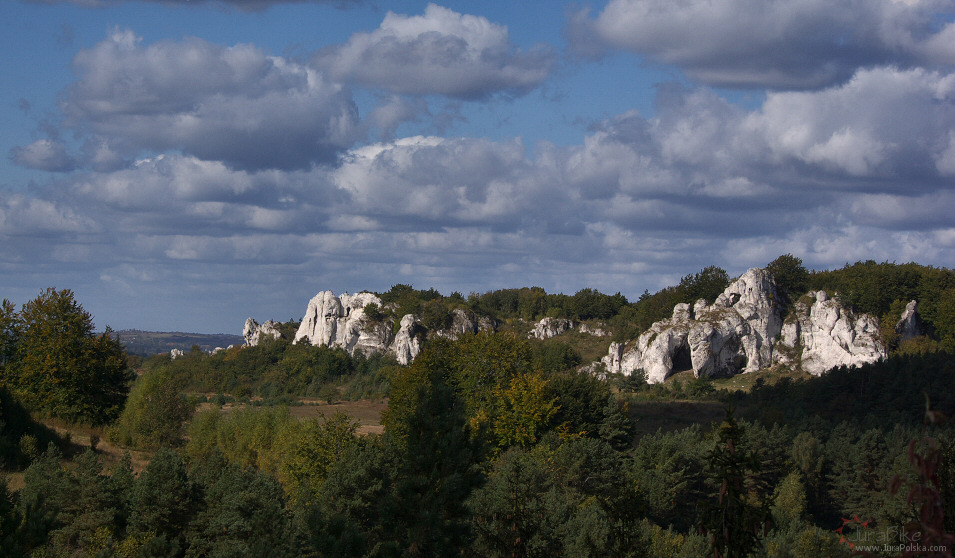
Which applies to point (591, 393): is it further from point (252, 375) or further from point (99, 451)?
point (252, 375)

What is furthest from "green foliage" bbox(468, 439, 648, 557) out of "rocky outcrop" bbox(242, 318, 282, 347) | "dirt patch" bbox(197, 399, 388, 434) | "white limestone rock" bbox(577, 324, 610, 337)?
"rocky outcrop" bbox(242, 318, 282, 347)

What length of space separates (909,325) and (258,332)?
9815cm

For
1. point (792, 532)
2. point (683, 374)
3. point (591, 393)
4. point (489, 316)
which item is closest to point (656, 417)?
point (591, 393)

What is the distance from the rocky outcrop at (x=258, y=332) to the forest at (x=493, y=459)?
4273cm

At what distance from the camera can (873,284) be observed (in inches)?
3519

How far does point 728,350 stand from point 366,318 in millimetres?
55429

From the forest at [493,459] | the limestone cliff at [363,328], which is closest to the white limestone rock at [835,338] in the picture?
the forest at [493,459]

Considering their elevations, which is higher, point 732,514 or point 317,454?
point 732,514

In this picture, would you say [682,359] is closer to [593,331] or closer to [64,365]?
[593,331]

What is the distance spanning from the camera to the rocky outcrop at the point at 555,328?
372 feet

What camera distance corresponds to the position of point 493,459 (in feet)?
150

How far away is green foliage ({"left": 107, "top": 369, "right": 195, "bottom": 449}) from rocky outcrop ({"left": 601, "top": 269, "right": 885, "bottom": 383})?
2219 inches

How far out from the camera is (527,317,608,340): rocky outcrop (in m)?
113

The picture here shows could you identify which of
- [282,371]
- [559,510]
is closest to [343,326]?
[282,371]
